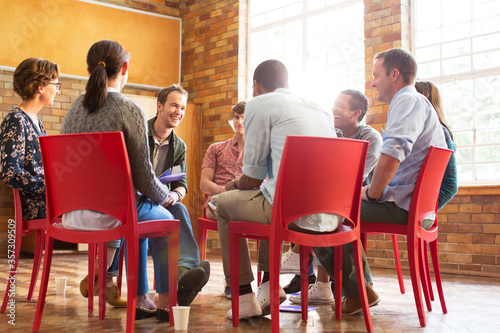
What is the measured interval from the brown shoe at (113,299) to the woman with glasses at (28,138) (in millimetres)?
548

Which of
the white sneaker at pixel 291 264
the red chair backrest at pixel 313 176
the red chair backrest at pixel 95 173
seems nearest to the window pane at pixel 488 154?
the white sneaker at pixel 291 264

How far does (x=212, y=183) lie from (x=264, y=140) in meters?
1.49

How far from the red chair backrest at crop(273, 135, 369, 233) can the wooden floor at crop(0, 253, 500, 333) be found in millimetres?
589

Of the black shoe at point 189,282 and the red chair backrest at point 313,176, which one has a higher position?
the red chair backrest at point 313,176

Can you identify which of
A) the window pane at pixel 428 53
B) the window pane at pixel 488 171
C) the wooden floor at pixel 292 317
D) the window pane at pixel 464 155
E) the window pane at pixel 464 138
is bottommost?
the wooden floor at pixel 292 317

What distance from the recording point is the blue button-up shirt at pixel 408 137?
2514 millimetres

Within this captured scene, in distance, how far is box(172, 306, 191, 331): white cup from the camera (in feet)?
7.55

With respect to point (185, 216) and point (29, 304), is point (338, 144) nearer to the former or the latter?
point (185, 216)

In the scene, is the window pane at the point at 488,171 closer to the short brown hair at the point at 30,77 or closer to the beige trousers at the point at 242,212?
the beige trousers at the point at 242,212

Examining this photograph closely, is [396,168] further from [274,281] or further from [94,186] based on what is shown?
[94,186]

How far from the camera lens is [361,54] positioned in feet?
18.7

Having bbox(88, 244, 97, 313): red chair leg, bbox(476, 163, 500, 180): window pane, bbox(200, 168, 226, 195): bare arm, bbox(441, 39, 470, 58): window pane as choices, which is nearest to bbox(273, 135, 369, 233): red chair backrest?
bbox(88, 244, 97, 313): red chair leg

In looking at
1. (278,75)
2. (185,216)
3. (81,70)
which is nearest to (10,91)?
(81,70)

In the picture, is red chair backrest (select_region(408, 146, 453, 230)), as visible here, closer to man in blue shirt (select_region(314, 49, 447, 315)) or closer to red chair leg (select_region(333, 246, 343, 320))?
man in blue shirt (select_region(314, 49, 447, 315))
